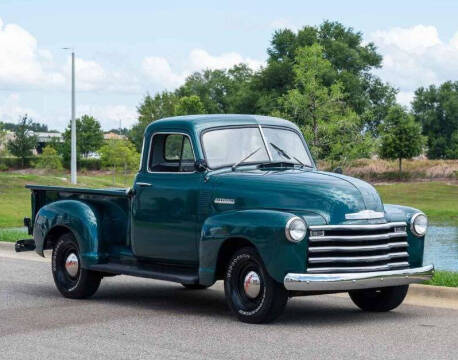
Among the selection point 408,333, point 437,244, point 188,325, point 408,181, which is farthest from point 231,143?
point 408,181

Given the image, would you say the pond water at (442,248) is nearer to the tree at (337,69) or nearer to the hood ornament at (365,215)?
the hood ornament at (365,215)

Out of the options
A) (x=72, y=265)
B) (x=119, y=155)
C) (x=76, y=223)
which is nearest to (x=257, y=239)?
(x=76, y=223)

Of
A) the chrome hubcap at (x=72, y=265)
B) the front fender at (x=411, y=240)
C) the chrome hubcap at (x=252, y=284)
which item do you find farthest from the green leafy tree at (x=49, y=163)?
the chrome hubcap at (x=252, y=284)

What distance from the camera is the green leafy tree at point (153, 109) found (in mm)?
117625

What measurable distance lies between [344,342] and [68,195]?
4874 millimetres

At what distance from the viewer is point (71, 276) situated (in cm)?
1206

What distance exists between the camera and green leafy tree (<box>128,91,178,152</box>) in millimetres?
117625

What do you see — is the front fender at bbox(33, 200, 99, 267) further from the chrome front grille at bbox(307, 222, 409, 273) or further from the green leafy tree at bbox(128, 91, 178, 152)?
the green leafy tree at bbox(128, 91, 178, 152)

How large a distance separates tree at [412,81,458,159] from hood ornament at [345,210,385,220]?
342 feet

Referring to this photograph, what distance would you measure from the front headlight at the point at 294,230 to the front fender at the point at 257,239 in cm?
4

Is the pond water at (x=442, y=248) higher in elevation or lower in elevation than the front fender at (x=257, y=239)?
lower

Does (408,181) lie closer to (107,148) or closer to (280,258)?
(107,148)

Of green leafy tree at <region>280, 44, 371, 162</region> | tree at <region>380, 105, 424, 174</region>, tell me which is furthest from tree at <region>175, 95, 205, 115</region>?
green leafy tree at <region>280, 44, 371, 162</region>

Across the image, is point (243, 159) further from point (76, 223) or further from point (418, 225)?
point (76, 223)
